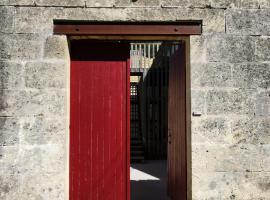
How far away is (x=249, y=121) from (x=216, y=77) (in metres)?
0.68

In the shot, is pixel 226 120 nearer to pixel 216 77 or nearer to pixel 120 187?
pixel 216 77

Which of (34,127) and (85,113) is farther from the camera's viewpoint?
(85,113)

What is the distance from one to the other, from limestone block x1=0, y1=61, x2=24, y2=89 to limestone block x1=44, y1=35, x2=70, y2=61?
1.25ft

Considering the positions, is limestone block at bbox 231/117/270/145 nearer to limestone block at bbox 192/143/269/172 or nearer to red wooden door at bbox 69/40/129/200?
limestone block at bbox 192/143/269/172

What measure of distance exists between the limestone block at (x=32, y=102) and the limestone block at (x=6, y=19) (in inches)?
30.1

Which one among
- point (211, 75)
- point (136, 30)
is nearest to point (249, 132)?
point (211, 75)

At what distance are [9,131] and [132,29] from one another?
1942 mm

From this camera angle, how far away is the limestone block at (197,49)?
13.9 feet

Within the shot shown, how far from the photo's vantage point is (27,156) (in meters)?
4.09

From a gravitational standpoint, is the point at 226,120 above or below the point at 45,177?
above

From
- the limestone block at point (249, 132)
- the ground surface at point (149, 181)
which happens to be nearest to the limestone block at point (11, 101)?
the limestone block at point (249, 132)

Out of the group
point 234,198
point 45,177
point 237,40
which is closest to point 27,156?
point 45,177

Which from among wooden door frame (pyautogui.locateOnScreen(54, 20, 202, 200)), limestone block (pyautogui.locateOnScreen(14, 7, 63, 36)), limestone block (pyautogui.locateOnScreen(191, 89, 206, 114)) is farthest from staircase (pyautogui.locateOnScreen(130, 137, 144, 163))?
limestone block (pyautogui.locateOnScreen(14, 7, 63, 36))

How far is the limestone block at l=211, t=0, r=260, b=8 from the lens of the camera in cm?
430
